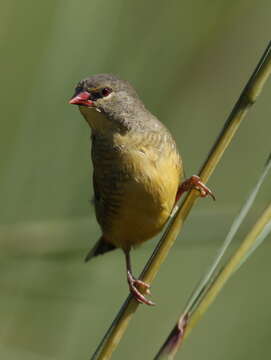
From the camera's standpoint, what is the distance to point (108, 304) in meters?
2.97

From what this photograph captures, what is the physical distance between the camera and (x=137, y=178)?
2662 mm

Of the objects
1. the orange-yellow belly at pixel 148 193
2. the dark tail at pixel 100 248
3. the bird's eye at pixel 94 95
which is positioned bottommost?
the dark tail at pixel 100 248

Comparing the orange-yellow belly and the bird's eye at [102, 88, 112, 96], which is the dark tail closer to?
the orange-yellow belly

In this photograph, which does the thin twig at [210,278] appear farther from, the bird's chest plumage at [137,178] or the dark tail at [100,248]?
the dark tail at [100,248]

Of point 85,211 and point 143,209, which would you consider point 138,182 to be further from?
point 85,211

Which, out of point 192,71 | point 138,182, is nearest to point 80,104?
point 138,182

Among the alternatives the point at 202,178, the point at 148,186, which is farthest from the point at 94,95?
the point at 202,178

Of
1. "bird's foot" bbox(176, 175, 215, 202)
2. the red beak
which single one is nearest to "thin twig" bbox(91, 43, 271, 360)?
"bird's foot" bbox(176, 175, 215, 202)

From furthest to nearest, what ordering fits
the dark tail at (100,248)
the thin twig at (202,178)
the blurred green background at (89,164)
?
the dark tail at (100,248) < the blurred green background at (89,164) < the thin twig at (202,178)

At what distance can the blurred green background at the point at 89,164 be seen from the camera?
8.52 ft

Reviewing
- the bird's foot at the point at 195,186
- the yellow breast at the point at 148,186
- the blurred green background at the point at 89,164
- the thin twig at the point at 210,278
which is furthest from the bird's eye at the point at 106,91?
the thin twig at the point at 210,278

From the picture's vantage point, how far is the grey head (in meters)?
2.74

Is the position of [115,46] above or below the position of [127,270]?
above

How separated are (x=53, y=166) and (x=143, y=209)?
40cm
